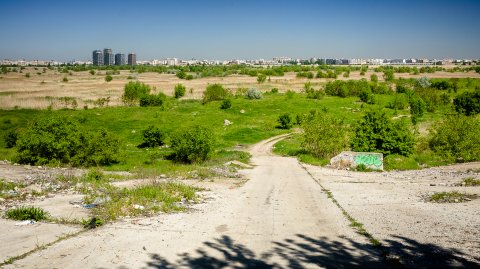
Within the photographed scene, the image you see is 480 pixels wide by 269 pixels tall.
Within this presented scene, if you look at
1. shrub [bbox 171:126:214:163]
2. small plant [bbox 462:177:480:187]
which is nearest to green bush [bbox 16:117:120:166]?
shrub [bbox 171:126:214:163]

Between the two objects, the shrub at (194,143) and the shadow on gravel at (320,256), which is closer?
the shadow on gravel at (320,256)

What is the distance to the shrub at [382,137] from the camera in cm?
3200

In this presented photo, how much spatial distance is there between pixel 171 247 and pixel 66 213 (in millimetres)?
5844

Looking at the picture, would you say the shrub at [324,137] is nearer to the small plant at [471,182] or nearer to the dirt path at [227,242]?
the small plant at [471,182]

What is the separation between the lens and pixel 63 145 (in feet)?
100

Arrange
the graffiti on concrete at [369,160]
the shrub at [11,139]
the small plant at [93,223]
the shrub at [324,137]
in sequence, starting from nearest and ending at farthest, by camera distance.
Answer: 1. the small plant at [93,223]
2. the graffiti on concrete at [369,160]
3. the shrub at [324,137]
4. the shrub at [11,139]

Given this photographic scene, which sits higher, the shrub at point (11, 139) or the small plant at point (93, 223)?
the small plant at point (93, 223)

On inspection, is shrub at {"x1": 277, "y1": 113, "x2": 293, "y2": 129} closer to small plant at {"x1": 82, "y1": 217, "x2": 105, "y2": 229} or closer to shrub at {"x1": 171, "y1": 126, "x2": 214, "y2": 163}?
shrub at {"x1": 171, "y1": 126, "x2": 214, "y2": 163}

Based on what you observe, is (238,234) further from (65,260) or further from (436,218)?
(436,218)

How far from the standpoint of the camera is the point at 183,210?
51.4ft

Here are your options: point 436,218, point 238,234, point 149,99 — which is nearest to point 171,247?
point 238,234

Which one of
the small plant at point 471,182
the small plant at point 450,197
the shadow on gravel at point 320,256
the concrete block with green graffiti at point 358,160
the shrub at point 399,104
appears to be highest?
the shrub at point 399,104

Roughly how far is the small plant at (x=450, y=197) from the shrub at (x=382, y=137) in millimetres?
14496

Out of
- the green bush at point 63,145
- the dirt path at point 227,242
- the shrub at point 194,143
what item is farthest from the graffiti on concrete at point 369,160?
the green bush at point 63,145
